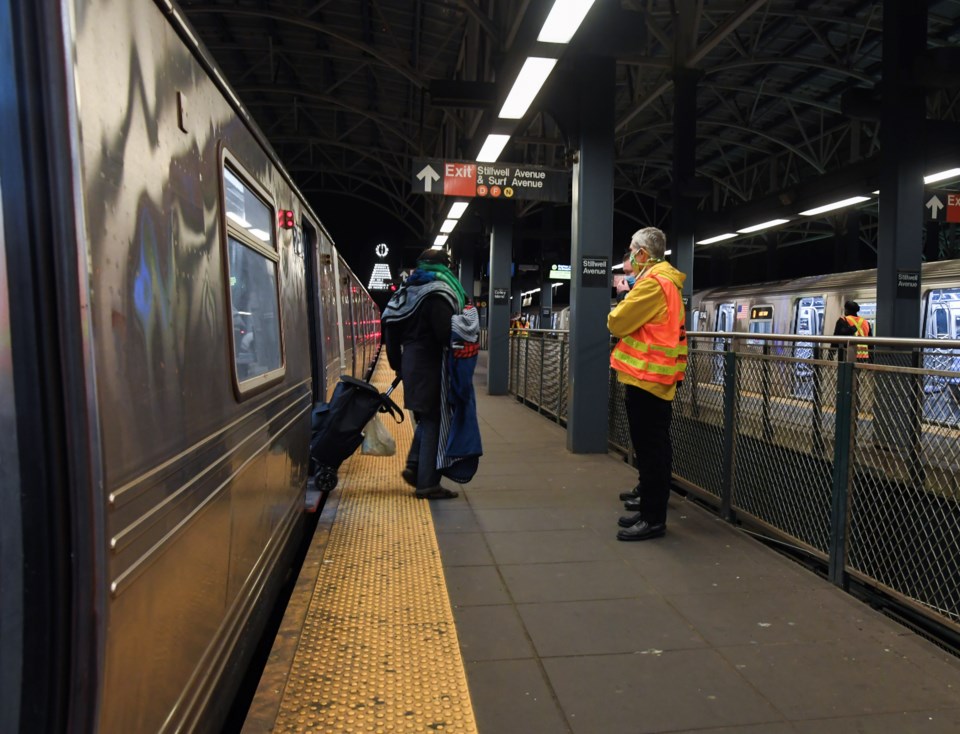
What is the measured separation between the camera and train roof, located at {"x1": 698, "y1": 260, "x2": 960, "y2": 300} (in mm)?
10484

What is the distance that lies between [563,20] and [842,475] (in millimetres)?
3618

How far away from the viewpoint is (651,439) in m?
4.24

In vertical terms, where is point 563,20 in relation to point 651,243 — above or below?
above

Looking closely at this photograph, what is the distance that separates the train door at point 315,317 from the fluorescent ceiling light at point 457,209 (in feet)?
20.9

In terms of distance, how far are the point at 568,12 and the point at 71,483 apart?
15.6 ft

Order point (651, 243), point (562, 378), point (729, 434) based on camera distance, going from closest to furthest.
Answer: point (651, 243)
point (729, 434)
point (562, 378)

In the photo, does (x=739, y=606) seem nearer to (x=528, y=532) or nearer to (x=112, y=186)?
(x=528, y=532)

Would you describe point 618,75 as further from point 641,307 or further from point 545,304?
point 545,304

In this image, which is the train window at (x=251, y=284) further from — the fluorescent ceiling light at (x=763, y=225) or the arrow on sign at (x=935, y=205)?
the fluorescent ceiling light at (x=763, y=225)

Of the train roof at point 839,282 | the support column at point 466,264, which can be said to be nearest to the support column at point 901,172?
the train roof at point 839,282

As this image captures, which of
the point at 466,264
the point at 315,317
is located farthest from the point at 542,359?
the point at 466,264

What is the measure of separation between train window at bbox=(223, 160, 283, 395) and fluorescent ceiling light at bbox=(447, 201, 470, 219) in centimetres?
911

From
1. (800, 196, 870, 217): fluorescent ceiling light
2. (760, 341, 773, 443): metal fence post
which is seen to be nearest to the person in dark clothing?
(760, 341, 773, 443): metal fence post

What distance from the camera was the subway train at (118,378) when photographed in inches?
45.6
